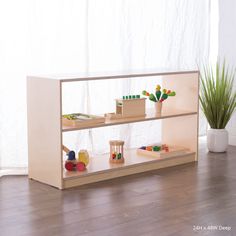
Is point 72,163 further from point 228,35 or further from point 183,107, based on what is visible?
point 228,35

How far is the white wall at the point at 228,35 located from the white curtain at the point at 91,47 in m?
0.17

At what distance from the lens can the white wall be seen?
18.0ft

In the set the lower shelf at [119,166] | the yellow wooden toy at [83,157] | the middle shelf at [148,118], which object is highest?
the middle shelf at [148,118]

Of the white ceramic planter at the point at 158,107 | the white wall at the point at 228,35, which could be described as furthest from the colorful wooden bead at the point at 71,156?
the white wall at the point at 228,35

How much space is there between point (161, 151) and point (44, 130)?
1.09 m

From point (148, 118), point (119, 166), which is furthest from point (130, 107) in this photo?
point (119, 166)

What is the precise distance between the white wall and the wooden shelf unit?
0.92 meters

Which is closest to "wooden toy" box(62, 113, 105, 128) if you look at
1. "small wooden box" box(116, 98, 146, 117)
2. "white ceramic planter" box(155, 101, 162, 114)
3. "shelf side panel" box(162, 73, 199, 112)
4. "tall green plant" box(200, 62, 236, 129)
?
"small wooden box" box(116, 98, 146, 117)

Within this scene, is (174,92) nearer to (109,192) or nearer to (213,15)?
(109,192)

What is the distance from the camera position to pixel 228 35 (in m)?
5.54

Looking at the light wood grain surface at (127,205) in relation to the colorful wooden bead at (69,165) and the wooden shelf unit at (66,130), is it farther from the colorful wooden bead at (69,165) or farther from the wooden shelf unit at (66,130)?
the colorful wooden bead at (69,165)

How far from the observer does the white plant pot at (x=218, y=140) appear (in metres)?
5.12

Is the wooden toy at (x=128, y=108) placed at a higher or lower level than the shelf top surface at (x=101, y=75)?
lower

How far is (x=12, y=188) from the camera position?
393 cm
